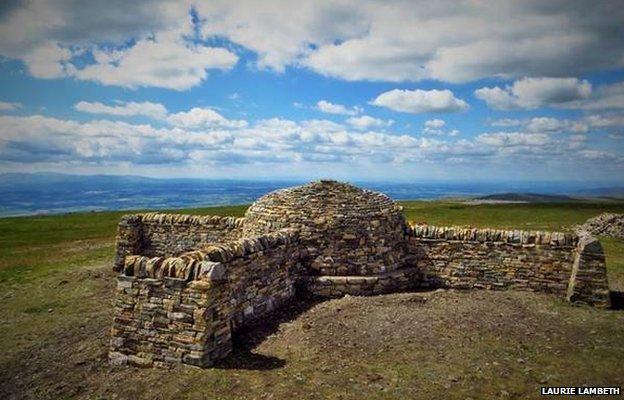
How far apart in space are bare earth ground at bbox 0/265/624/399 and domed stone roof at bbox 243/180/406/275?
1608 mm

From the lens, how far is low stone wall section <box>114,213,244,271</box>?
21391 millimetres


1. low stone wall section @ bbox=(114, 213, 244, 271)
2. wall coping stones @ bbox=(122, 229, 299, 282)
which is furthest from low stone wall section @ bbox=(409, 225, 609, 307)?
low stone wall section @ bbox=(114, 213, 244, 271)

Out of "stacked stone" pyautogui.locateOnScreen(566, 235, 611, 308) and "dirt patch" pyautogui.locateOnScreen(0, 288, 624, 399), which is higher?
"stacked stone" pyautogui.locateOnScreen(566, 235, 611, 308)

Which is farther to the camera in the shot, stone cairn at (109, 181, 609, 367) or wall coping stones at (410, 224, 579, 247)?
wall coping stones at (410, 224, 579, 247)

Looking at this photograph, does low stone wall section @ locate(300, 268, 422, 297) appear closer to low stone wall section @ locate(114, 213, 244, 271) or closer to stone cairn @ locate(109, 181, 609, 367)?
stone cairn @ locate(109, 181, 609, 367)

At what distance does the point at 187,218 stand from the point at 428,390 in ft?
53.8

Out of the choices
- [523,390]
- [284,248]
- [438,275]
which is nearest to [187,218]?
[284,248]

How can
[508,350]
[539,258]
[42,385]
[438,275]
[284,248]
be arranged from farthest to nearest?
[438,275], [539,258], [284,248], [508,350], [42,385]

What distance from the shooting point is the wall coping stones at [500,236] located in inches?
597

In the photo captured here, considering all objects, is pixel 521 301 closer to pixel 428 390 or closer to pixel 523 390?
pixel 523 390

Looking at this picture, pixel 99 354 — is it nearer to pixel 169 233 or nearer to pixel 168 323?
pixel 168 323

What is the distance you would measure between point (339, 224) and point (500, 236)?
6157mm

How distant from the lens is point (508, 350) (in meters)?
10.7

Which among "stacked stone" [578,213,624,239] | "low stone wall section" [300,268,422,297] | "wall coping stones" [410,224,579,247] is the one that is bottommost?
"low stone wall section" [300,268,422,297]
